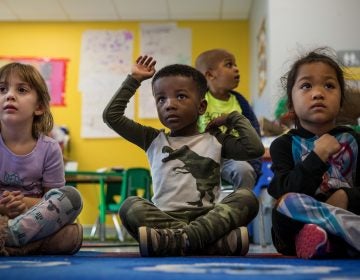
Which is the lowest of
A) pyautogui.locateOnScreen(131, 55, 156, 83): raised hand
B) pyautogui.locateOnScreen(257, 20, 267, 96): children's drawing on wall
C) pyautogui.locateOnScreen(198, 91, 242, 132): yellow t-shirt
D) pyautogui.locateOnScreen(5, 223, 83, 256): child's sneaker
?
pyautogui.locateOnScreen(5, 223, 83, 256): child's sneaker

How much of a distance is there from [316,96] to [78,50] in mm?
4218

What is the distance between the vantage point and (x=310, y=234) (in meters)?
1.07

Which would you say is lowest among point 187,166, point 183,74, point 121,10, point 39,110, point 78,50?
point 187,166

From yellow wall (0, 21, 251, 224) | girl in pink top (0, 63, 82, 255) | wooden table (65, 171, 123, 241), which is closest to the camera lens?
girl in pink top (0, 63, 82, 255)

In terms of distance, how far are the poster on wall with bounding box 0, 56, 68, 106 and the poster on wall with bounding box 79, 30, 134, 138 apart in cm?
20

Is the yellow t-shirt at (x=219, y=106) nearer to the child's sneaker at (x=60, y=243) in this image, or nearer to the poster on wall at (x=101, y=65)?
the child's sneaker at (x=60, y=243)

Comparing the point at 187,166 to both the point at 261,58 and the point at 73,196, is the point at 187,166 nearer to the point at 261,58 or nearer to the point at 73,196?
the point at 73,196

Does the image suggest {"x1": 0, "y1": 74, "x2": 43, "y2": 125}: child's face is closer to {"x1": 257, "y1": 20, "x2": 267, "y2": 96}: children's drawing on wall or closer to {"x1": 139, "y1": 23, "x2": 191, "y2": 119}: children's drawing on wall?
{"x1": 257, "y1": 20, "x2": 267, "y2": 96}: children's drawing on wall

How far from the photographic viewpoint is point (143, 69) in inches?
58.4

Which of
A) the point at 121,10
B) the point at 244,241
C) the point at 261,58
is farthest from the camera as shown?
the point at 121,10

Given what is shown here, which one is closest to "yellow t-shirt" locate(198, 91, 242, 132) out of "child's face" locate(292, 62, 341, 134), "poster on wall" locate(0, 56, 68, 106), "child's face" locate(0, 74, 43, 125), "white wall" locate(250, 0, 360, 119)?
"child's face" locate(292, 62, 341, 134)

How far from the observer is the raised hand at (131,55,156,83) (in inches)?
58.0

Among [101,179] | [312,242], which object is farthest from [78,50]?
[312,242]

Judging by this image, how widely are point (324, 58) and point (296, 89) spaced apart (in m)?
0.13
